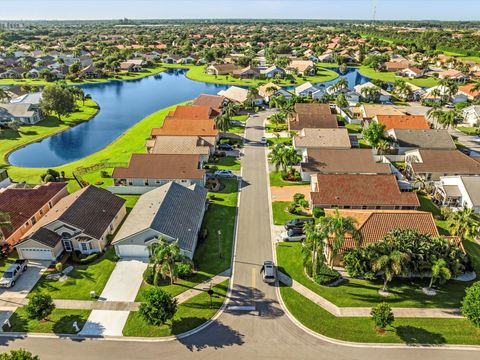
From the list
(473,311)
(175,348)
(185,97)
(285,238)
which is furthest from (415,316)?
(185,97)

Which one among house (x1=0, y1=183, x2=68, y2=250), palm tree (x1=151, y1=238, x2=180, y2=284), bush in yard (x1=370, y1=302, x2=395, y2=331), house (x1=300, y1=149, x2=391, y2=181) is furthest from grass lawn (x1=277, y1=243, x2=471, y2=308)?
house (x1=0, y1=183, x2=68, y2=250)

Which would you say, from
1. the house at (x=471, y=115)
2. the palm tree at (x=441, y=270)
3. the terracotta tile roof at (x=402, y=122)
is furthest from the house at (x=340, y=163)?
the house at (x=471, y=115)

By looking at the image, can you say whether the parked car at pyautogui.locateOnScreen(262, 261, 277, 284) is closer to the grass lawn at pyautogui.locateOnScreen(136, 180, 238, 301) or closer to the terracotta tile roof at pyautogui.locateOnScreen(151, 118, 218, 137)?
the grass lawn at pyautogui.locateOnScreen(136, 180, 238, 301)

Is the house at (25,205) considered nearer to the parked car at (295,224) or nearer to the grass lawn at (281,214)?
the grass lawn at (281,214)

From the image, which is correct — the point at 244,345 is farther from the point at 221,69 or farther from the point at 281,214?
the point at 221,69

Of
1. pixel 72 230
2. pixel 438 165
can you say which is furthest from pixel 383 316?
pixel 438 165

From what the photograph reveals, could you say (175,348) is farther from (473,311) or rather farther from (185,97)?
(185,97)
